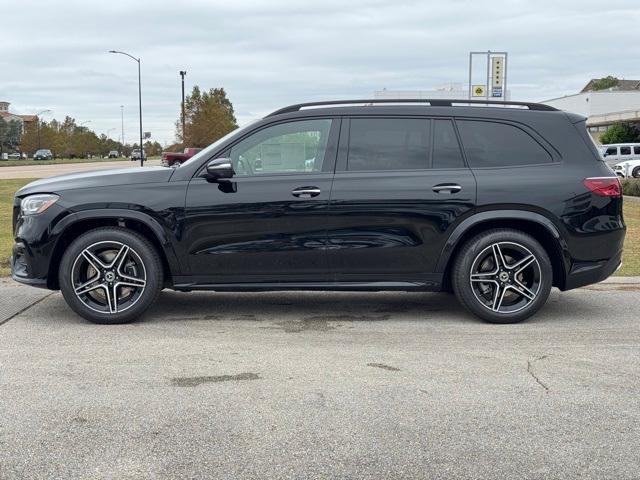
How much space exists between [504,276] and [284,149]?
2103 millimetres

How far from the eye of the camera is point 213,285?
576cm

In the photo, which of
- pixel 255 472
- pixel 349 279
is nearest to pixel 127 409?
pixel 255 472

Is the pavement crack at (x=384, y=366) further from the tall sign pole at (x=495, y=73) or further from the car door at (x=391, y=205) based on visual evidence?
the tall sign pole at (x=495, y=73)

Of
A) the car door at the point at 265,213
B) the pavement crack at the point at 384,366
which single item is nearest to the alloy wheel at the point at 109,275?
the car door at the point at 265,213

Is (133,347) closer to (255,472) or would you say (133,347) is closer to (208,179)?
(208,179)

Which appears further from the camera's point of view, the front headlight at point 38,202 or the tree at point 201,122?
the tree at point 201,122

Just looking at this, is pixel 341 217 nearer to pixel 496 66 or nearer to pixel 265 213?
pixel 265 213

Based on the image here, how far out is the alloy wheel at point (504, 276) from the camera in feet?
18.8

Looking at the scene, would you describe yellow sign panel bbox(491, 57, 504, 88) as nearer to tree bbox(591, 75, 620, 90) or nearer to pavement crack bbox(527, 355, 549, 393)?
pavement crack bbox(527, 355, 549, 393)

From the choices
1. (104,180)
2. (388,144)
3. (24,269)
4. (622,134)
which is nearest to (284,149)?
(388,144)

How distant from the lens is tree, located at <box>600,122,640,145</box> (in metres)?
55.4

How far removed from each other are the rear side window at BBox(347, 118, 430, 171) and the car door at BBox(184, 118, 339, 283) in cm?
19

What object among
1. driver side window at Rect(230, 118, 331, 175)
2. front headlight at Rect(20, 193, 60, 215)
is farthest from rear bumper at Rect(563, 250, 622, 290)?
front headlight at Rect(20, 193, 60, 215)

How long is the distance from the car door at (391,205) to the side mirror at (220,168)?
0.85m
